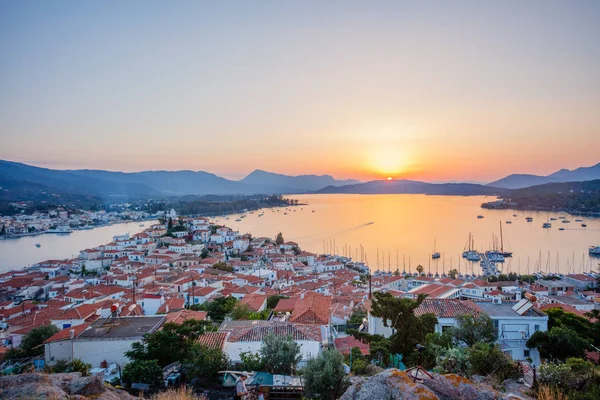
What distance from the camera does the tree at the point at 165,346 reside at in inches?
322

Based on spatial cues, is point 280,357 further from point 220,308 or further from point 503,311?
point 220,308

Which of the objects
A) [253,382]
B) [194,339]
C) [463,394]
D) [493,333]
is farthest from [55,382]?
[493,333]

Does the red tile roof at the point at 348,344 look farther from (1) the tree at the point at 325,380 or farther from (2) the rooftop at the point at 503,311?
(1) the tree at the point at 325,380

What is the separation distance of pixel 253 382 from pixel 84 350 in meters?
5.28

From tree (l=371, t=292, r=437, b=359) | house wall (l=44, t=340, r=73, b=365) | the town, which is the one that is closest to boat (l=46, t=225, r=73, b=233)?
the town

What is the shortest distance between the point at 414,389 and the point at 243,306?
48.8ft

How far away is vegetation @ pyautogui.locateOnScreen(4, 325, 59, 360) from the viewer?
460 inches

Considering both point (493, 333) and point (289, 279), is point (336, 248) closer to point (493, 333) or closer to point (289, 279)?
point (289, 279)

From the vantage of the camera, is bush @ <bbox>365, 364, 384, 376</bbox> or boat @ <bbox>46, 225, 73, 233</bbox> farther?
boat @ <bbox>46, 225, 73, 233</bbox>

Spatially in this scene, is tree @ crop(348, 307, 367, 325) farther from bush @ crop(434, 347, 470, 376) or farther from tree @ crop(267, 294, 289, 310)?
bush @ crop(434, 347, 470, 376)

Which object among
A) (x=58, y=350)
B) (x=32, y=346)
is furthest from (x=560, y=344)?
(x=32, y=346)

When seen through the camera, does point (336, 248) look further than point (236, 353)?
Yes

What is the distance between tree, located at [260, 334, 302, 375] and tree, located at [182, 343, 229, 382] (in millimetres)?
Result: 1006

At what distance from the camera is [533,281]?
33500 millimetres
